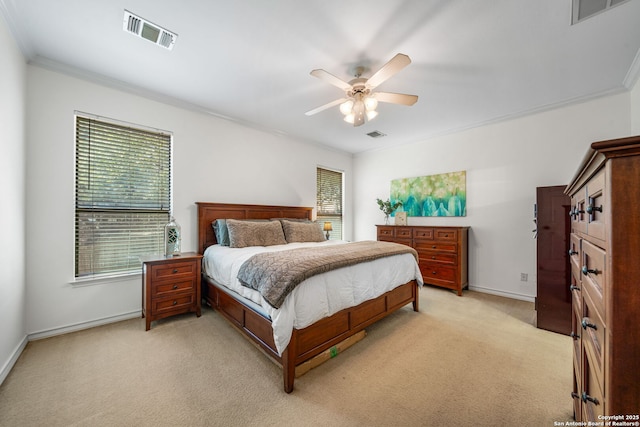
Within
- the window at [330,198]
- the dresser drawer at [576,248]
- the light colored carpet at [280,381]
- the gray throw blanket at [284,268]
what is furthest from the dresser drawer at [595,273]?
the window at [330,198]

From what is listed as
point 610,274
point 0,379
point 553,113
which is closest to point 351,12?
point 610,274

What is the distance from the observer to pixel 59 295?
2.56 metres

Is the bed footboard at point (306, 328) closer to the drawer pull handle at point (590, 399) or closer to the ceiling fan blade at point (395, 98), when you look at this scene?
the drawer pull handle at point (590, 399)

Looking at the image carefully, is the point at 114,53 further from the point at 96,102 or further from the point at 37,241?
the point at 37,241

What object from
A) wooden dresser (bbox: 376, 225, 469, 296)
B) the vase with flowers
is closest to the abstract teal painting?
the vase with flowers

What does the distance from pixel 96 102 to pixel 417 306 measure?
4.47 m

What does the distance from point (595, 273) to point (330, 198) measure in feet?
15.7

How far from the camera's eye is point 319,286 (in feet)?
6.52

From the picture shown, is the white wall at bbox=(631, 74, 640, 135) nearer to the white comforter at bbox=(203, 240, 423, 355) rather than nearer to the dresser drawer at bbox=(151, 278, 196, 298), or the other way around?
the white comforter at bbox=(203, 240, 423, 355)

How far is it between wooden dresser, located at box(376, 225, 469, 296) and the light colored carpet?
119cm

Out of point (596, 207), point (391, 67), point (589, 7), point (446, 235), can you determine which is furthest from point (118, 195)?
point (589, 7)

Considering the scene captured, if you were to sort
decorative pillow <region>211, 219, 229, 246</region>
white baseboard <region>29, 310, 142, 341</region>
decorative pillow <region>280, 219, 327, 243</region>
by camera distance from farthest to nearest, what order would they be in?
1. decorative pillow <region>280, 219, 327, 243</region>
2. decorative pillow <region>211, 219, 229, 246</region>
3. white baseboard <region>29, 310, 142, 341</region>

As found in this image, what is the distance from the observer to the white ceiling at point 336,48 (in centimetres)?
186

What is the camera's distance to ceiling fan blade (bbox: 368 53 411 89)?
191 centimetres
